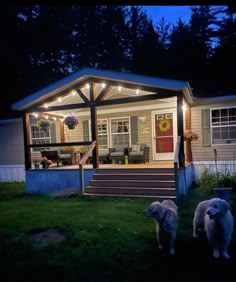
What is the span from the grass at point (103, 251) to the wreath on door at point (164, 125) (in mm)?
4412

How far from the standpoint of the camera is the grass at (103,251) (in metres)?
2.79

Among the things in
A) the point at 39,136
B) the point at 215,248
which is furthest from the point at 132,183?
the point at 39,136

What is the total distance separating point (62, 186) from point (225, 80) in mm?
15262

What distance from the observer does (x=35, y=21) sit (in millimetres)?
18469

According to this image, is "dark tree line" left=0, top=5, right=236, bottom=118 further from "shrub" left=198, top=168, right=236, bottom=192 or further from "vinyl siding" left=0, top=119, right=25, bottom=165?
"shrub" left=198, top=168, right=236, bottom=192

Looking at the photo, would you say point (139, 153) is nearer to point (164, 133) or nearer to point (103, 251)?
point (164, 133)

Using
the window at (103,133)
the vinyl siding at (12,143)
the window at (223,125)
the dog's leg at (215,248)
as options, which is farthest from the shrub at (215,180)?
the vinyl siding at (12,143)

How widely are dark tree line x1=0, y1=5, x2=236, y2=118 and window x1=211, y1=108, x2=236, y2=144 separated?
9266mm

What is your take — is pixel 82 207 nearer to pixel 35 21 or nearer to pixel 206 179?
pixel 206 179

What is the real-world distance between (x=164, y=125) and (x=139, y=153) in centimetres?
158

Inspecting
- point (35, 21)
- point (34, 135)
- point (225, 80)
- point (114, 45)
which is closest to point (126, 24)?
point (114, 45)

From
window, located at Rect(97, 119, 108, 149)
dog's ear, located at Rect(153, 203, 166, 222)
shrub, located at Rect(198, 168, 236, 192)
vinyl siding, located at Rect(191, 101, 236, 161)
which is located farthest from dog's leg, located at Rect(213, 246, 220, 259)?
window, located at Rect(97, 119, 108, 149)

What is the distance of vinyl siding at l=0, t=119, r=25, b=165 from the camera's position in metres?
11.4

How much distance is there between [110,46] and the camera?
2028 centimetres
